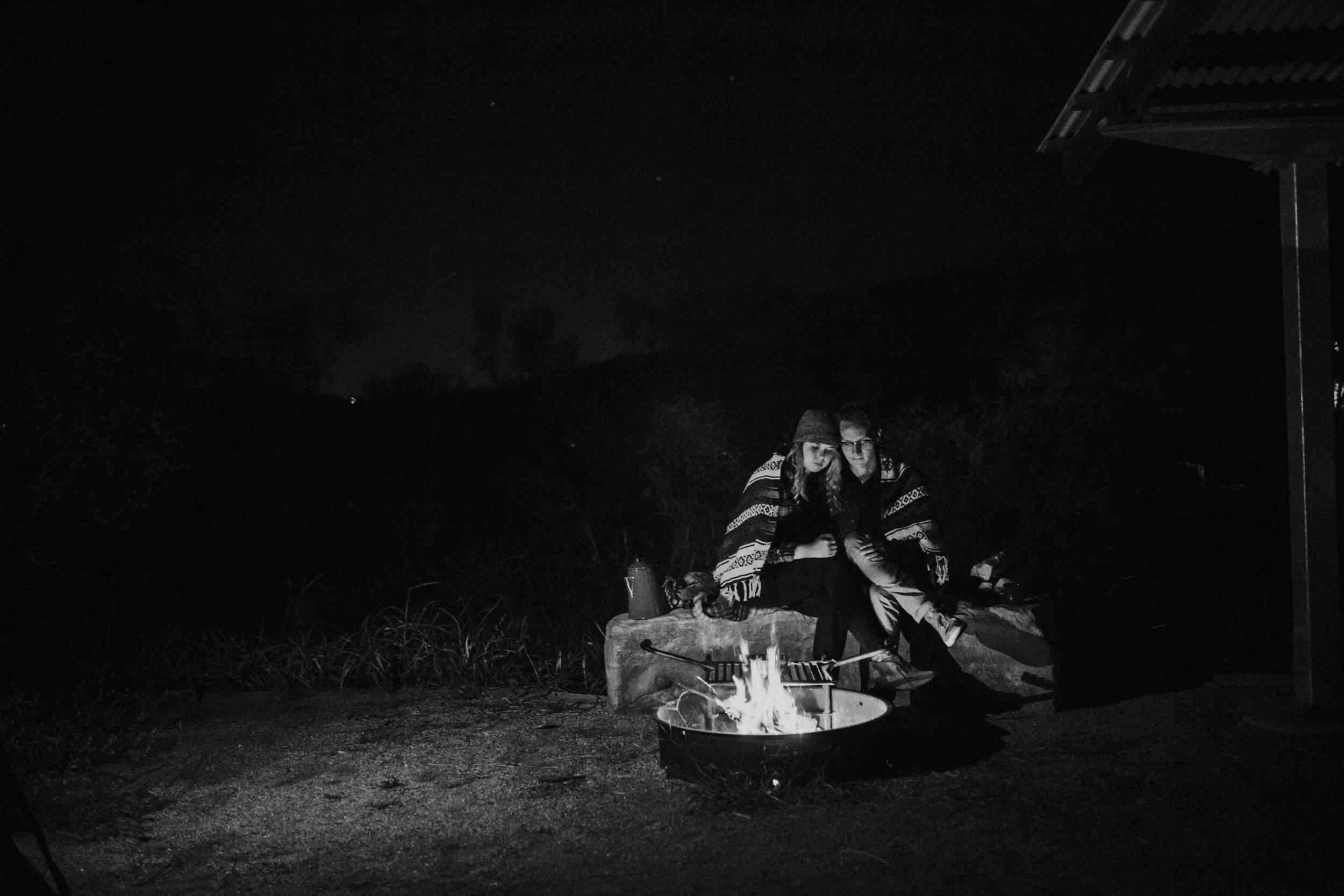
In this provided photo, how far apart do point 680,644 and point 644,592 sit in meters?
0.33

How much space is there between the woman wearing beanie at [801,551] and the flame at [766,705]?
0.78 meters

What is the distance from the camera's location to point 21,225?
23.8ft

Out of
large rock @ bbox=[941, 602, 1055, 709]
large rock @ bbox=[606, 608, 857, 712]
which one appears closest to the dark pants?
large rock @ bbox=[606, 608, 857, 712]

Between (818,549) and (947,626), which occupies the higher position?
(818,549)

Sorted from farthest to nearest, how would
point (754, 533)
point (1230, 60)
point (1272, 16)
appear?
point (754, 533), point (1230, 60), point (1272, 16)

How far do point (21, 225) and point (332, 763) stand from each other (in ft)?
15.6

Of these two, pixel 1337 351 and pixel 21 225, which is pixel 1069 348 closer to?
pixel 1337 351

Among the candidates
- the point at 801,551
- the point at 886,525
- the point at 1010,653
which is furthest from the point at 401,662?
the point at 1010,653

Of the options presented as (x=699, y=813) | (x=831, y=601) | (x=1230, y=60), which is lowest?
(x=699, y=813)

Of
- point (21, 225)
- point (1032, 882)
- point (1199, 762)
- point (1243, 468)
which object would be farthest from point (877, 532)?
point (1243, 468)

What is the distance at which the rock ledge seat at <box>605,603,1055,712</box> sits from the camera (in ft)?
17.1

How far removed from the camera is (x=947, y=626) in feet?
16.9

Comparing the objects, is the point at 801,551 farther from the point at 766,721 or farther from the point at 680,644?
the point at 766,721

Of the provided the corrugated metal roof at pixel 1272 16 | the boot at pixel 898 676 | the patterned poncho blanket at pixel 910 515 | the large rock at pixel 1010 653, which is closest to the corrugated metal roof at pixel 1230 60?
the corrugated metal roof at pixel 1272 16
